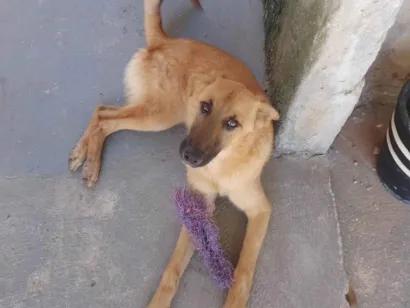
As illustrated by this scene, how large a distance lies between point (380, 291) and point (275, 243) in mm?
580

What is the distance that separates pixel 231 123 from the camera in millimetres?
2342

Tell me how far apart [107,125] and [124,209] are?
1.61 feet

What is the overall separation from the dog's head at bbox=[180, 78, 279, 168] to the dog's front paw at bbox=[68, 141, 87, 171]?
0.87 metres

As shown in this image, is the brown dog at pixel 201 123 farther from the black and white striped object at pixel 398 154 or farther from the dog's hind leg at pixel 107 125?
the black and white striped object at pixel 398 154

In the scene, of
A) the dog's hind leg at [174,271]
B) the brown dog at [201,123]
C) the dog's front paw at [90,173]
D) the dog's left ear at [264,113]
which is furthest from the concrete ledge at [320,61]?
the dog's front paw at [90,173]

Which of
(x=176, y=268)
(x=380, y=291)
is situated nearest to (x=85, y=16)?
(x=176, y=268)

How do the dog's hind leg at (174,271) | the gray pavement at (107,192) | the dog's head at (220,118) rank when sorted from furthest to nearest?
1. the gray pavement at (107,192)
2. the dog's hind leg at (174,271)
3. the dog's head at (220,118)

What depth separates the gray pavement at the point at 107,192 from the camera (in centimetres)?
266

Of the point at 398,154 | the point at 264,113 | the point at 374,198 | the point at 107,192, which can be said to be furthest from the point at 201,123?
the point at 374,198

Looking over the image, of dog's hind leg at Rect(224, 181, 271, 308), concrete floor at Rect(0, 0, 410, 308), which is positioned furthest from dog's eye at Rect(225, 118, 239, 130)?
concrete floor at Rect(0, 0, 410, 308)

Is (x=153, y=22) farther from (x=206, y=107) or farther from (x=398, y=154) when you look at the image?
(x=398, y=154)

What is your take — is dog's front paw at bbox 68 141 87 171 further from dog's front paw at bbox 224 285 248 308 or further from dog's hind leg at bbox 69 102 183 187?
dog's front paw at bbox 224 285 248 308

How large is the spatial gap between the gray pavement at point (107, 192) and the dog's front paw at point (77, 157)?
6 centimetres

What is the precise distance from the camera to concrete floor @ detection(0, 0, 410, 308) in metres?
2.67
